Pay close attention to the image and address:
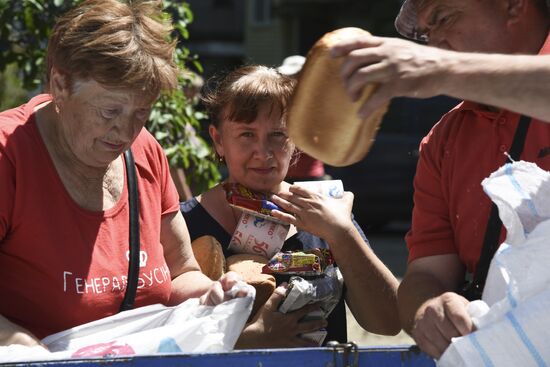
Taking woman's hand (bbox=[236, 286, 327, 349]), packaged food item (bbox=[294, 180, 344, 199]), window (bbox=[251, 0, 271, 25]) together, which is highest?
packaged food item (bbox=[294, 180, 344, 199])

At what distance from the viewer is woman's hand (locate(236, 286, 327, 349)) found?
2971 mm

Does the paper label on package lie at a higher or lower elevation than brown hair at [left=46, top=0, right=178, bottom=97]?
lower

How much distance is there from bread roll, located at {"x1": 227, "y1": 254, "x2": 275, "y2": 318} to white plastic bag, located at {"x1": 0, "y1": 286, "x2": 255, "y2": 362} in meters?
0.28

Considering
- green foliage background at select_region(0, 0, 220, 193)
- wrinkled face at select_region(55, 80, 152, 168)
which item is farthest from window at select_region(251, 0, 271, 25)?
wrinkled face at select_region(55, 80, 152, 168)

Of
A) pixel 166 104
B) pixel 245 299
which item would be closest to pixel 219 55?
pixel 166 104

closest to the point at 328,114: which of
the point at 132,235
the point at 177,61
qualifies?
the point at 132,235

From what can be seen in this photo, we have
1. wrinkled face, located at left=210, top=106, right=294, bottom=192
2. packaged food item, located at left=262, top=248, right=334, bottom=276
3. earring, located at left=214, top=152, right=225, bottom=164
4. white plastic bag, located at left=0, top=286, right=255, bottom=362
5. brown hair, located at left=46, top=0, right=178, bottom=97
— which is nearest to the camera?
white plastic bag, located at left=0, top=286, right=255, bottom=362

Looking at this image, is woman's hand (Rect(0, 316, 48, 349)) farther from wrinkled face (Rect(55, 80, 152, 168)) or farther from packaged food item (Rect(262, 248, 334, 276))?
packaged food item (Rect(262, 248, 334, 276))

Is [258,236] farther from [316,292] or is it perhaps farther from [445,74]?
[445,74]

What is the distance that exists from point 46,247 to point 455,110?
119 cm

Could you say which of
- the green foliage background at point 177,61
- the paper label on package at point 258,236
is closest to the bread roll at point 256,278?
the paper label on package at point 258,236

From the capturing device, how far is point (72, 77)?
2.73m

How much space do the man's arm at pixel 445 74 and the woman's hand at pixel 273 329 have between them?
1.04 meters

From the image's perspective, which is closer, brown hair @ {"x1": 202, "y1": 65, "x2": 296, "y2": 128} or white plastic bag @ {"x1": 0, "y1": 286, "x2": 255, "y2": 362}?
white plastic bag @ {"x1": 0, "y1": 286, "x2": 255, "y2": 362}
